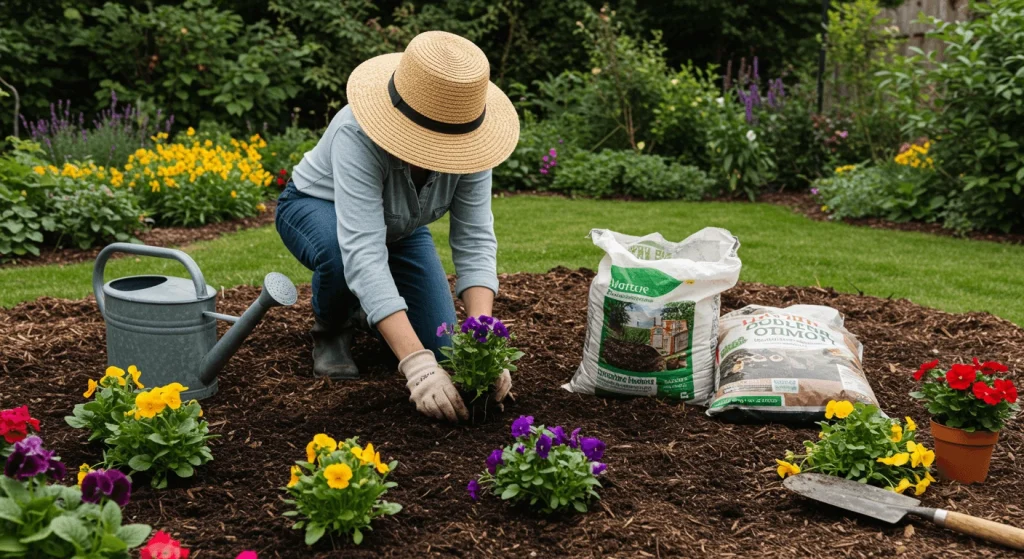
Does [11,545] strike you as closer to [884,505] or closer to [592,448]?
[592,448]

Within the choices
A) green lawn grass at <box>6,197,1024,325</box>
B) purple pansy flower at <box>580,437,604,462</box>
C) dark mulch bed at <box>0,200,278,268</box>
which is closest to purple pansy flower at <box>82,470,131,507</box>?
purple pansy flower at <box>580,437,604,462</box>

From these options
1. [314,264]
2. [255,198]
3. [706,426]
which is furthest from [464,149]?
[255,198]

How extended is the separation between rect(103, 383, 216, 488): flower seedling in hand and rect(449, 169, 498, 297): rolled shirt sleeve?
3.26 ft

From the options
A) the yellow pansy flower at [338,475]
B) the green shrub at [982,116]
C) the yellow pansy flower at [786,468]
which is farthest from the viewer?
the green shrub at [982,116]

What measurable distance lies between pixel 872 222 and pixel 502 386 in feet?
16.5

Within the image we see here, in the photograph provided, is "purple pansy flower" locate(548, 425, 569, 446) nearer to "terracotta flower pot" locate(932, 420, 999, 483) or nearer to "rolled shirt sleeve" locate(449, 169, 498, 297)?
"rolled shirt sleeve" locate(449, 169, 498, 297)

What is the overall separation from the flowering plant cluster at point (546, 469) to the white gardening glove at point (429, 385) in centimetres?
36

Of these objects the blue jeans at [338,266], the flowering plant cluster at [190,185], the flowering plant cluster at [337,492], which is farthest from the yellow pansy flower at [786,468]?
the flowering plant cluster at [190,185]

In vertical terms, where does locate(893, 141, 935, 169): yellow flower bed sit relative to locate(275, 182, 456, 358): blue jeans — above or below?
below

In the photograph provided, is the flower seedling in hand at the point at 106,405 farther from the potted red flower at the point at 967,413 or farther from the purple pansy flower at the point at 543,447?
the potted red flower at the point at 967,413

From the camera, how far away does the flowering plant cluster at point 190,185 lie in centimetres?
614

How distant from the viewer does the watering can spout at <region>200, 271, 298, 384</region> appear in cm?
246

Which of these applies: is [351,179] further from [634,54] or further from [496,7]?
[496,7]

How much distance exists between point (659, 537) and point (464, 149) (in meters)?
1.21
